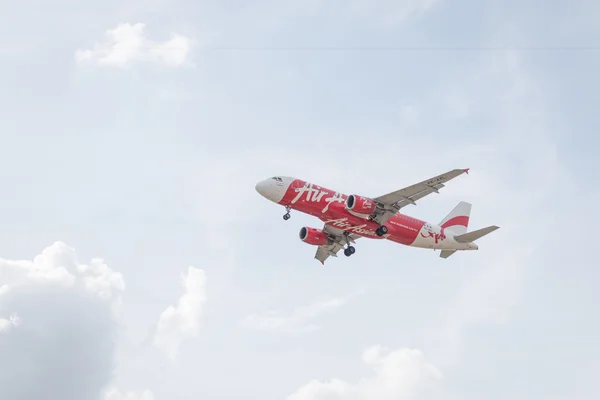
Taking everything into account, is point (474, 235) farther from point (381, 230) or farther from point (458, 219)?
point (381, 230)

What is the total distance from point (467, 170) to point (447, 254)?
16174 mm

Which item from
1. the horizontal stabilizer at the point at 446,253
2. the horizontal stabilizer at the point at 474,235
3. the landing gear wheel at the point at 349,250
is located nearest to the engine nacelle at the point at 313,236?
the landing gear wheel at the point at 349,250

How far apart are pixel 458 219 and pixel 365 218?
A: 1453 cm

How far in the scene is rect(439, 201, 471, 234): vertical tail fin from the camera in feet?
265

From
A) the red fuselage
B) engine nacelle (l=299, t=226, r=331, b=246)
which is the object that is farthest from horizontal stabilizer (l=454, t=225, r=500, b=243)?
engine nacelle (l=299, t=226, r=331, b=246)

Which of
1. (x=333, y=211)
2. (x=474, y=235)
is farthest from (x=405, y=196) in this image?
(x=474, y=235)

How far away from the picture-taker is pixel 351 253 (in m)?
77.9

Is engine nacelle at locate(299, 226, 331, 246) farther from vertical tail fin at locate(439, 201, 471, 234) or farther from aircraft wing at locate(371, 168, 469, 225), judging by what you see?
vertical tail fin at locate(439, 201, 471, 234)

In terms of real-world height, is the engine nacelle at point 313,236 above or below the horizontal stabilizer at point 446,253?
above

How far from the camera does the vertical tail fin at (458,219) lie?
265ft

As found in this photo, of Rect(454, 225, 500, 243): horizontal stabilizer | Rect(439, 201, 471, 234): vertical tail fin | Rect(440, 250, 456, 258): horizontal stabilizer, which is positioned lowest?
Rect(454, 225, 500, 243): horizontal stabilizer

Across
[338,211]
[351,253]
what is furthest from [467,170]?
[351,253]

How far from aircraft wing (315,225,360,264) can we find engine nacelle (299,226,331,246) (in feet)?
1.96

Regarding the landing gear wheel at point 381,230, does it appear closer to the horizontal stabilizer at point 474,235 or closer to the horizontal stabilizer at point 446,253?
the horizontal stabilizer at point 474,235
